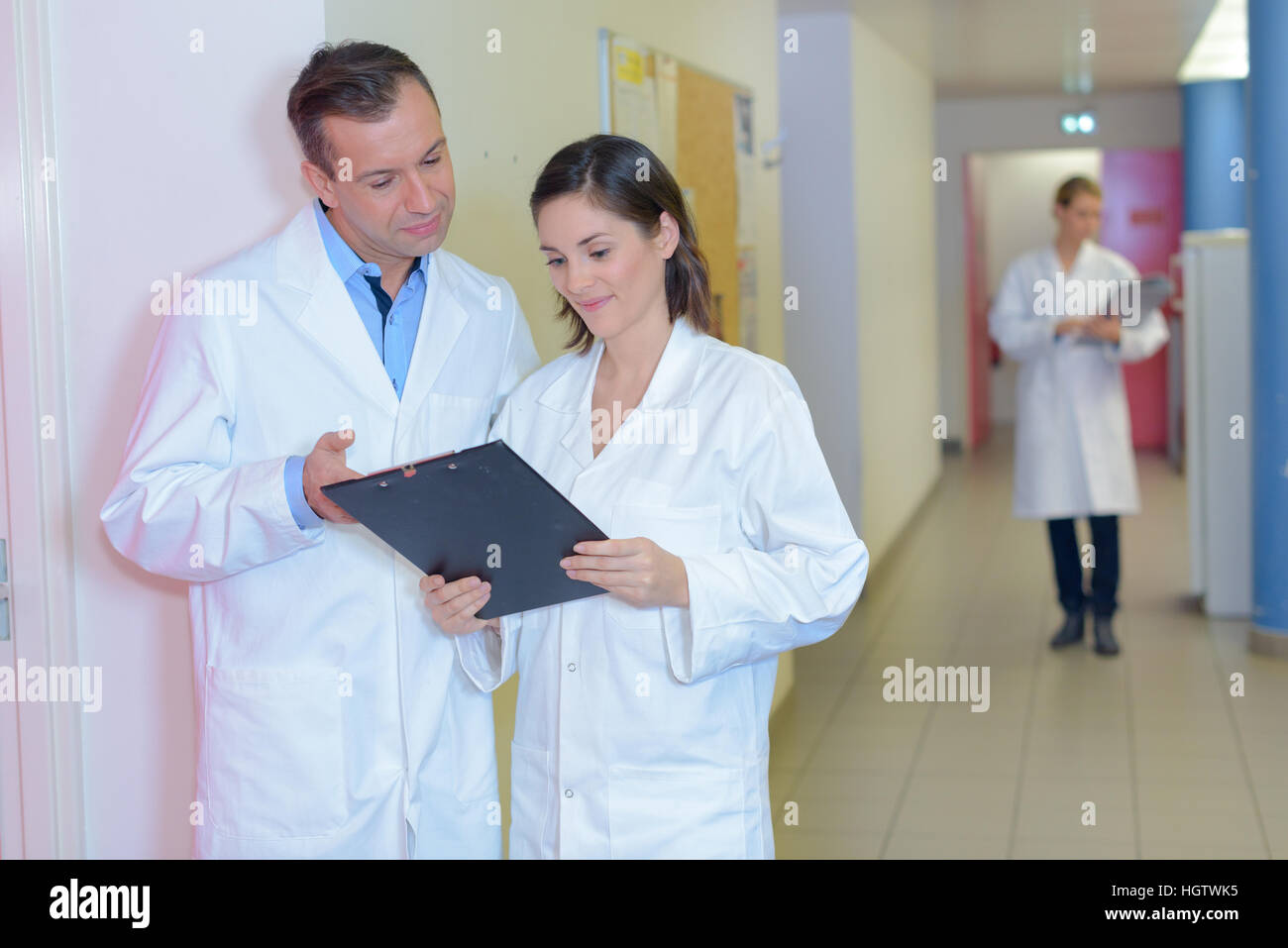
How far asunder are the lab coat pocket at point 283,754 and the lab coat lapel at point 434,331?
0.42 metres

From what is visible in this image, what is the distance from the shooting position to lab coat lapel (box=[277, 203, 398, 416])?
1.87 meters

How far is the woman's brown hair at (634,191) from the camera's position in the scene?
68.8 inches

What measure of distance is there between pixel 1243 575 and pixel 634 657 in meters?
4.54

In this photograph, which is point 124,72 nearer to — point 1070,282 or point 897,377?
point 1070,282

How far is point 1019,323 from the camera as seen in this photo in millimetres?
5309

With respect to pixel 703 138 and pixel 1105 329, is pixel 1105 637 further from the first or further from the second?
pixel 703 138

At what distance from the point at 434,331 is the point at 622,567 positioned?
539mm

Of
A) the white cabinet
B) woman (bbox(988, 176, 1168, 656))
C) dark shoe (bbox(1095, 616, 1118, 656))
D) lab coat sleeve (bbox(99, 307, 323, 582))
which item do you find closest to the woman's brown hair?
lab coat sleeve (bbox(99, 307, 323, 582))

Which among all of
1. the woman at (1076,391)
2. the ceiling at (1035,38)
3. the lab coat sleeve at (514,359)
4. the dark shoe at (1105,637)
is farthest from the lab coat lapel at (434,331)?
the ceiling at (1035,38)

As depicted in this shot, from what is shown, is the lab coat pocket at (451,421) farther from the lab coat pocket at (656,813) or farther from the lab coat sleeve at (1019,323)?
the lab coat sleeve at (1019,323)

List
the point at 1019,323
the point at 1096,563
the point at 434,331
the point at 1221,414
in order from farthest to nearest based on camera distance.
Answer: the point at 1221,414, the point at 1019,323, the point at 1096,563, the point at 434,331

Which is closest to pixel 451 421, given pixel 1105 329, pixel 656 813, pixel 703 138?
pixel 656 813

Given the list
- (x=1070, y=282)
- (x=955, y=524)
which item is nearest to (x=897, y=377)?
(x=955, y=524)

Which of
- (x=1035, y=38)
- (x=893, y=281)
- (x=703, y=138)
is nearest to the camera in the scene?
(x=703, y=138)
